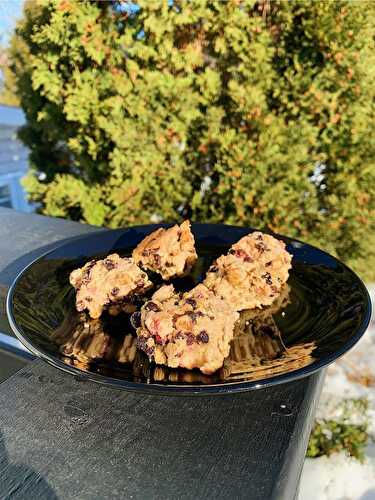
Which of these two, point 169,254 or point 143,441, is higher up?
point 169,254

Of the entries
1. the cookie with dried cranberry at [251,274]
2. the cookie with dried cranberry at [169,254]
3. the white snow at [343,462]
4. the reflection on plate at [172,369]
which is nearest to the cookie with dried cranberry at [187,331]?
the reflection on plate at [172,369]

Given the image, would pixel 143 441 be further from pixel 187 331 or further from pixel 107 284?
pixel 107 284

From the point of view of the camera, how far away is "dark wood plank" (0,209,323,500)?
0.96 m

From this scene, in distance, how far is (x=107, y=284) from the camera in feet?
4.70

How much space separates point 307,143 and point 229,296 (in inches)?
64.5

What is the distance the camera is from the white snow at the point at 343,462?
193 centimetres

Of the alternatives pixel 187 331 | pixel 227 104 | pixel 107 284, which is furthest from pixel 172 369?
pixel 227 104

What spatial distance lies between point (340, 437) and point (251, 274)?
1262mm

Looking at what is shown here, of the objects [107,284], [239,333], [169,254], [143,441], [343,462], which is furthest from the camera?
[343,462]

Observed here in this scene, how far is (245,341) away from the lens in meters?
1.22

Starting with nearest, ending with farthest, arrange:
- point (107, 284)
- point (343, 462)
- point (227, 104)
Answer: point (107, 284) < point (343, 462) < point (227, 104)

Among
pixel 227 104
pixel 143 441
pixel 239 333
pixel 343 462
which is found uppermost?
pixel 227 104

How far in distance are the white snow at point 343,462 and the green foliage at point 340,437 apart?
0.03 meters

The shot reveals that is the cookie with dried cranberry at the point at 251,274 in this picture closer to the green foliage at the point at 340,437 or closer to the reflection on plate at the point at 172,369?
the reflection on plate at the point at 172,369
